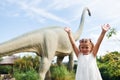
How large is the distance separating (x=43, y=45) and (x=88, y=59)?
571cm

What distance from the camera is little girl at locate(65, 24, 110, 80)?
12.0 feet

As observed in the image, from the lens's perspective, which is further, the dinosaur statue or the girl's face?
the dinosaur statue

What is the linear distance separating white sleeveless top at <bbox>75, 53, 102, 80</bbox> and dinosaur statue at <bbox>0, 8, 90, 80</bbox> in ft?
16.9

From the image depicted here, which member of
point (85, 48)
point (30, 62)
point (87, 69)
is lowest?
point (87, 69)

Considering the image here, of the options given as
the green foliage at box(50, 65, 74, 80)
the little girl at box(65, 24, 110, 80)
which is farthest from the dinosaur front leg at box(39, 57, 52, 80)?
the little girl at box(65, 24, 110, 80)

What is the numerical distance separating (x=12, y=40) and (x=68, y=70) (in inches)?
110

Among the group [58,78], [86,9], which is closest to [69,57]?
[58,78]

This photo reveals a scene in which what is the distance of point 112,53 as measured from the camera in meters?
11.2

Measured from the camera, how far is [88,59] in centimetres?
375

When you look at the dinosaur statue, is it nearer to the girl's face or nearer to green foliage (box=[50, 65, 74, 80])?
green foliage (box=[50, 65, 74, 80])

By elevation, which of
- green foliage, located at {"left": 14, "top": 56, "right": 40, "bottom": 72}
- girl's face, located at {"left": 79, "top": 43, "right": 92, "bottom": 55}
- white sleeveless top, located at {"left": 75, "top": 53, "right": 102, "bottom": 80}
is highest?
green foliage, located at {"left": 14, "top": 56, "right": 40, "bottom": 72}

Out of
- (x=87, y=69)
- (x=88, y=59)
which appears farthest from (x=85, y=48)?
(x=87, y=69)

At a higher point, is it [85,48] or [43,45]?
[43,45]

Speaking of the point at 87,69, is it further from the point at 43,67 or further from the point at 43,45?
the point at 43,45
